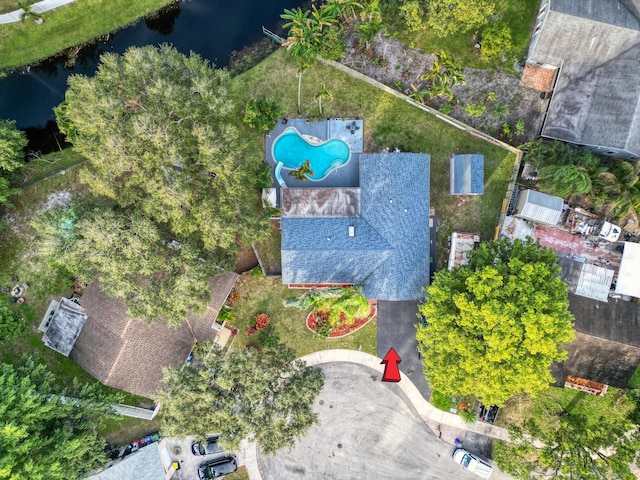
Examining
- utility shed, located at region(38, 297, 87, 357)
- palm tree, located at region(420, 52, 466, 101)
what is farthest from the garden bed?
palm tree, located at region(420, 52, 466, 101)

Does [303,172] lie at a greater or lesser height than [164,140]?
lesser

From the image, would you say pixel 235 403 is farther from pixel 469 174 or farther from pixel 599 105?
pixel 599 105

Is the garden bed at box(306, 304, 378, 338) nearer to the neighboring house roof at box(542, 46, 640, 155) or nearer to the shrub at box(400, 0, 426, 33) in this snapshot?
the neighboring house roof at box(542, 46, 640, 155)

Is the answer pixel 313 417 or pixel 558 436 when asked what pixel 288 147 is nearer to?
pixel 313 417

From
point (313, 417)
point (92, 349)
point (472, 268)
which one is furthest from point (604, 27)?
point (92, 349)

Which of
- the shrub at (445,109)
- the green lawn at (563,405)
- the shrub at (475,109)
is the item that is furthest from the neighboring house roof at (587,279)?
the shrub at (445,109)

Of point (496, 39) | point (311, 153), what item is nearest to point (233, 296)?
point (311, 153)
